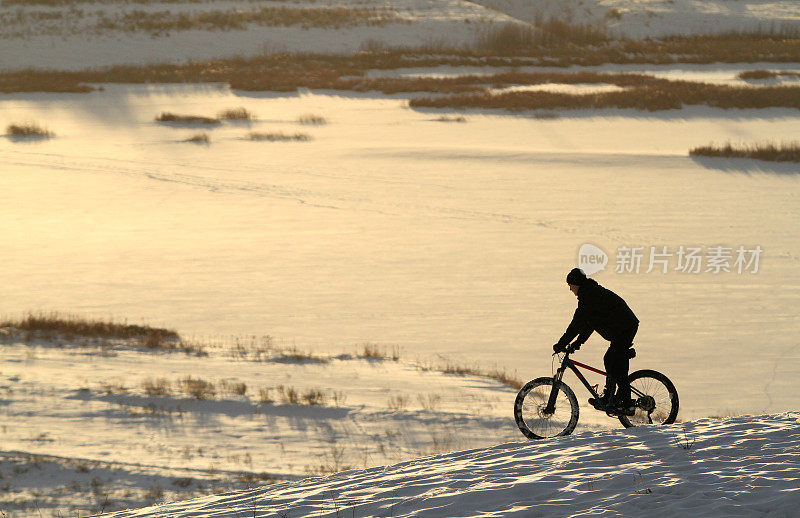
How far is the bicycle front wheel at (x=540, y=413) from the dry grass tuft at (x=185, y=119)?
24.9 meters

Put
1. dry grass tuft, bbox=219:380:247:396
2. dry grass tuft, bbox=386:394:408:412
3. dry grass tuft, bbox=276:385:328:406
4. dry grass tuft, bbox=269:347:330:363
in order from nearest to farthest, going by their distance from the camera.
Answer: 1. dry grass tuft, bbox=386:394:408:412
2. dry grass tuft, bbox=276:385:328:406
3. dry grass tuft, bbox=219:380:247:396
4. dry grass tuft, bbox=269:347:330:363

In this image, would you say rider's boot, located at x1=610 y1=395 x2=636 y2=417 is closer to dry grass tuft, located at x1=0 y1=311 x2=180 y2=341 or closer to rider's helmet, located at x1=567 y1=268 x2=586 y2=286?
rider's helmet, located at x1=567 y1=268 x2=586 y2=286

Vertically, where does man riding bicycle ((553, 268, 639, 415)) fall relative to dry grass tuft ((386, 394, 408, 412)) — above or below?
above

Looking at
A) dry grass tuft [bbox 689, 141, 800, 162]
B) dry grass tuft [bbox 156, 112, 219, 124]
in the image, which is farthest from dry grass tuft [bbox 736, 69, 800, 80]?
dry grass tuft [bbox 156, 112, 219, 124]

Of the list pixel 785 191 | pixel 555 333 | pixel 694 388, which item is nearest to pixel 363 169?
pixel 785 191

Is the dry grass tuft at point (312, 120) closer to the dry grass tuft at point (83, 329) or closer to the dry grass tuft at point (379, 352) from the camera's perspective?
the dry grass tuft at point (83, 329)

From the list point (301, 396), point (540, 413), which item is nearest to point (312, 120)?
point (301, 396)

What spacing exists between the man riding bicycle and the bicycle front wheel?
361mm

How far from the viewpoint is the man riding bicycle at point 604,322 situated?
22.3ft

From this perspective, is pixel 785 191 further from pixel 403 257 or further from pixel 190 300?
pixel 190 300

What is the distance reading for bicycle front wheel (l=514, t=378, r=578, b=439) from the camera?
7.12 metres

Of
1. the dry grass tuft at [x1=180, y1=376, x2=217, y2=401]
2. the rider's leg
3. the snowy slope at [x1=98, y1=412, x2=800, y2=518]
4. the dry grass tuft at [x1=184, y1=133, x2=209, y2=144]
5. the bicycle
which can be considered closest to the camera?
the snowy slope at [x1=98, y1=412, x2=800, y2=518]

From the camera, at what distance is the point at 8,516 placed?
704cm

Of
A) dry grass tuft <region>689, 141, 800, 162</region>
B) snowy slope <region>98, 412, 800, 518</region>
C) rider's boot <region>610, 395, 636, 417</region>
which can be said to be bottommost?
snowy slope <region>98, 412, 800, 518</region>
